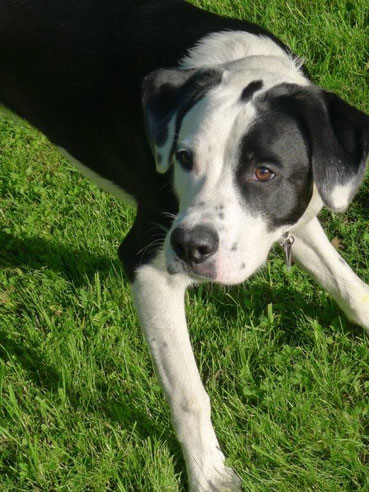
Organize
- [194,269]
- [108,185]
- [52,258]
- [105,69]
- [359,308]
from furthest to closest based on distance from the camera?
[52,258] < [108,185] < [359,308] < [105,69] < [194,269]

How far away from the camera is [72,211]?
15.5ft

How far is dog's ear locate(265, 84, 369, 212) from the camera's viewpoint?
3.10 m

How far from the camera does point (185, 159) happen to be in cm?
317

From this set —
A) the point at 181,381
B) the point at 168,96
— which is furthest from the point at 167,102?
the point at 181,381

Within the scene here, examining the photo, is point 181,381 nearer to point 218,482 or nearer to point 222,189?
point 218,482

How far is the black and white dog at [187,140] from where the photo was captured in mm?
3070

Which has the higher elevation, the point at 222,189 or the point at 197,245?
the point at 222,189

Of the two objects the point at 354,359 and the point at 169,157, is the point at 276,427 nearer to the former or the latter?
the point at 354,359

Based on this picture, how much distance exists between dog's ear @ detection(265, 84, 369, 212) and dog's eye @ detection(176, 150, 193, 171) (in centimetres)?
33

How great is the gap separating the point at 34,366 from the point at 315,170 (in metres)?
1.56

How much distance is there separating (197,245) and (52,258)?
165 cm

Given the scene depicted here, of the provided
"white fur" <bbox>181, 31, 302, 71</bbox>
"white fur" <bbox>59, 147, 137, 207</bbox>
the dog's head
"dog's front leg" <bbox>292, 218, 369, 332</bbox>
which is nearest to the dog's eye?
the dog's head

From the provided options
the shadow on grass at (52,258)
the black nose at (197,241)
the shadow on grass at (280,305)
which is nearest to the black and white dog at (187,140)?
the black nose at (197,241)

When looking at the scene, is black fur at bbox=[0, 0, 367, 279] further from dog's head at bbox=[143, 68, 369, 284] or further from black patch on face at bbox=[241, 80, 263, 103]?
black patch on face at bbox=[241, 80, 263, 103]
